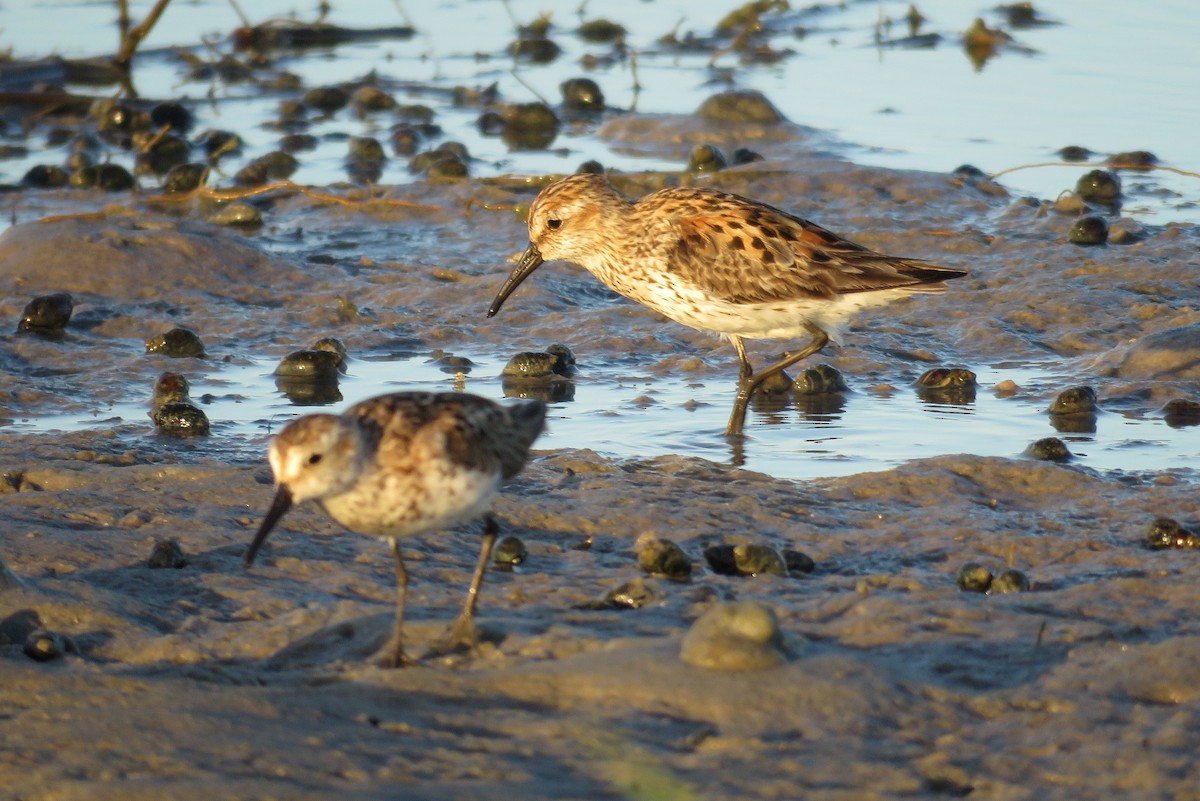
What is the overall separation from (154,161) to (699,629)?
10368 mm

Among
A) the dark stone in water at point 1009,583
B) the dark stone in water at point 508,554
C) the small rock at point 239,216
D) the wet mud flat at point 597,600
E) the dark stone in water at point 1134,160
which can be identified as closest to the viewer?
the wet mud flat at point 597,600

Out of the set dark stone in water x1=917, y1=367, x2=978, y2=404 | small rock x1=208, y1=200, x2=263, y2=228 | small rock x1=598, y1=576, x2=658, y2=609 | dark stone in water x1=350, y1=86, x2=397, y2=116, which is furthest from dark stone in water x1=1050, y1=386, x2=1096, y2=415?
dark stone in water x1=350, y1=86, x2=397, y2=116

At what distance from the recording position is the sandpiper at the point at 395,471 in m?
5.14

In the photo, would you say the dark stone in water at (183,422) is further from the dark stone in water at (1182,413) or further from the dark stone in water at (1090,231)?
the dark stone in water at (1090,231)

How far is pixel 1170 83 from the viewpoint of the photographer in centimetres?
1490

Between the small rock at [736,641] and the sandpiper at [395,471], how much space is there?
2.61 ft

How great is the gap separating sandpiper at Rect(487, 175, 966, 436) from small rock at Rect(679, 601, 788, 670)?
3.43 meters

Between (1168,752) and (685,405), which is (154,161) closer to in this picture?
(685,405)

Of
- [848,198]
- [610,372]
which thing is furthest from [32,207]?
[848,198]

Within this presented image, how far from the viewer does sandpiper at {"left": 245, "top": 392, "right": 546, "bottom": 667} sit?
5145mm

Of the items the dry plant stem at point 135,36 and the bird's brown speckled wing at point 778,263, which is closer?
the bird's brown speckled wing at point 778,263

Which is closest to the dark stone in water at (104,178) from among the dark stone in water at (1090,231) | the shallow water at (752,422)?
the shallow water at (752,422)

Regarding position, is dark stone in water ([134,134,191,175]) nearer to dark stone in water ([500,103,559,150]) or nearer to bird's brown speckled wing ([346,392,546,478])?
dark stone in water ([500,103,559,150])

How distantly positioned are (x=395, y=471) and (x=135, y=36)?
479 inches
